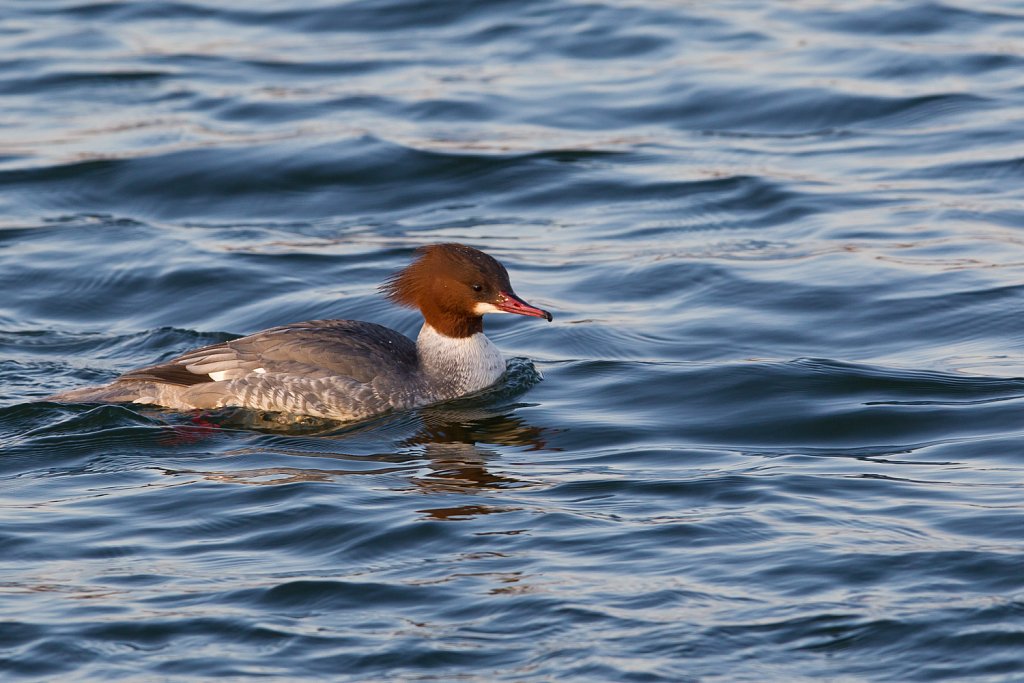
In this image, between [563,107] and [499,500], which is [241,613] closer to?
[499,500]

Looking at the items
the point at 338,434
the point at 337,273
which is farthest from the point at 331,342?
the point at 337,273

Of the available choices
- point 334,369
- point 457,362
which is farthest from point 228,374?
point 457,362

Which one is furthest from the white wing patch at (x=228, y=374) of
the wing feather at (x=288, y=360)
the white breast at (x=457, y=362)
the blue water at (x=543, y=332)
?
the white breast at (x=457, y=362)

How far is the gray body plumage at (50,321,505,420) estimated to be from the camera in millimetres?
9922

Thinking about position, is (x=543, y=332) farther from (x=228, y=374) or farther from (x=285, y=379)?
(x=228, y=374)

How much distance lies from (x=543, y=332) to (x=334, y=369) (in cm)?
235

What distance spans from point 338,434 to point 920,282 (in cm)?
504

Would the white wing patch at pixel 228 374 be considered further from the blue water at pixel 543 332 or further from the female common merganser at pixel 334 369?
the blue water at pixel 543 332

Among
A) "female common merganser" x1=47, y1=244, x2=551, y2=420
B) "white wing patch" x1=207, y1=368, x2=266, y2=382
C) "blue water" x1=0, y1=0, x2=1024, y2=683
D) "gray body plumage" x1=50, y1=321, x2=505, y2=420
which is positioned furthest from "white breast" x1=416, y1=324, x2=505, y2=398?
"white wing patch" x1=207, y1=368, x2=266, y2=382

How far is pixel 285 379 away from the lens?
995cm

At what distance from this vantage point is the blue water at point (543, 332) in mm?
6797

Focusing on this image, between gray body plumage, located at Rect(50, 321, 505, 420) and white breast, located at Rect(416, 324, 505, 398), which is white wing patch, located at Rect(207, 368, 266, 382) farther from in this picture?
white breast, located at Rect(416, 324, 505, 398)

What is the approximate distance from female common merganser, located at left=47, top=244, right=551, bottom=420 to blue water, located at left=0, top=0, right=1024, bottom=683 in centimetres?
15

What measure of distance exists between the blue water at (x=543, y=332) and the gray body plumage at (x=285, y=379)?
139 millimetres
